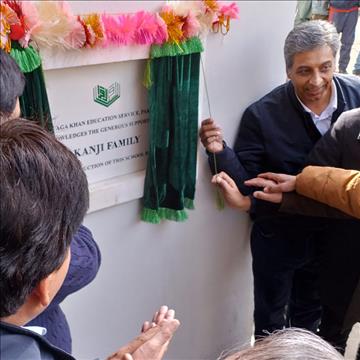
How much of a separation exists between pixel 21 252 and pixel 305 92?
133 centimetres

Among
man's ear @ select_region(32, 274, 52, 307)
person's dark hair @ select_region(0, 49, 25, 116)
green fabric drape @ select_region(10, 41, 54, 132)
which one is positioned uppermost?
person's dark hair @ select_region(0, 49, 25, 116)

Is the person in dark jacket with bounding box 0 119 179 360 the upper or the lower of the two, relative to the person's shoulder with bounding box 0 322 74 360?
upper

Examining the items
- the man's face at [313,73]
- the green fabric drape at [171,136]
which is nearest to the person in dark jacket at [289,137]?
the man's face at [313,73]

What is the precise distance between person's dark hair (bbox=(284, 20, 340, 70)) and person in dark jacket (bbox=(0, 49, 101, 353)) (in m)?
0.97

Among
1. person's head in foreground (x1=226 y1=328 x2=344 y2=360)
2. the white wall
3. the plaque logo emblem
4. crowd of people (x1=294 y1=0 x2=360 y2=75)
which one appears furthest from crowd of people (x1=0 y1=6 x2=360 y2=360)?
crowd of people (x1=294 y1=0 x2=360 y2=75)

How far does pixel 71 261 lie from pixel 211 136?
79 cm

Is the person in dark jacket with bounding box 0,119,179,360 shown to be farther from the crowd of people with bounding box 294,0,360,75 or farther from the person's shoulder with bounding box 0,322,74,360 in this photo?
the crowd of people with bounding box 294,0,360,75

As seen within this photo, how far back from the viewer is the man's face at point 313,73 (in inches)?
64.2

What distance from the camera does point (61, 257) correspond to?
26.4 inches

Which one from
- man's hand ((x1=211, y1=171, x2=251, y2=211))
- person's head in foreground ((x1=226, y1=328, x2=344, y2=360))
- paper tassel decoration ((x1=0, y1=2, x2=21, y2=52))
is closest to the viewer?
person's head in foreground ((x1=226, y1=328, x2=344, y2=360))

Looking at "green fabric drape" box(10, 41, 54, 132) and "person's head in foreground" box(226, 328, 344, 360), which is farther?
"green fabric drape" box(10, 41, 54, 132)

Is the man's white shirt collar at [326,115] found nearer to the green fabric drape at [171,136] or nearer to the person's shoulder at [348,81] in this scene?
the person's shoulder at [348,81]

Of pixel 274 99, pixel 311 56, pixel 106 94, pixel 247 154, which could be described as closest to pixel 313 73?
pixel 311 56

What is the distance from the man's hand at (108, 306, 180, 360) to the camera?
3.11 feet
